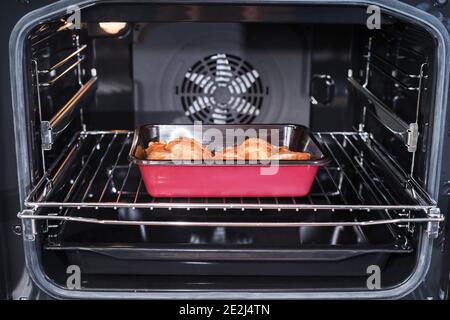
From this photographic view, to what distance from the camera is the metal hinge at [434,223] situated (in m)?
1.13

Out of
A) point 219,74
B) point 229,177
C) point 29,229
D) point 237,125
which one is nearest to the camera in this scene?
point 29,229

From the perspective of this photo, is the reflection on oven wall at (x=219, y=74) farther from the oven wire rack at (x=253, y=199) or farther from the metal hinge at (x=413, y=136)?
the metal hinge at (x=413, y=136)

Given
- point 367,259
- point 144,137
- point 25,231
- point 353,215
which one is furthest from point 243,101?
point 25,231

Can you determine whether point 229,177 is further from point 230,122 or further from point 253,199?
point 230,122

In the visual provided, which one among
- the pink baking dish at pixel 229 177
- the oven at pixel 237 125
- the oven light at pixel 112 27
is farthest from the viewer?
the oven light at pixel 112 27

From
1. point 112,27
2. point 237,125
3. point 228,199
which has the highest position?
point 112,27

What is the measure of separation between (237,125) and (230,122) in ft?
0.48

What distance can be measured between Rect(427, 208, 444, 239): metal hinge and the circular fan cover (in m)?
0.56

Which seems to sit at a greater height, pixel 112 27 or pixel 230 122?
pixel 112 27

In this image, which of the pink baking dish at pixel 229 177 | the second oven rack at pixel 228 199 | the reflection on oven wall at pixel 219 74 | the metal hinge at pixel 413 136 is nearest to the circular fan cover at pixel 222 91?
the reflection on oven wall at pixel 219 74

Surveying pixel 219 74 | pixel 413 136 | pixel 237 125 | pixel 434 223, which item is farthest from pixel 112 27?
pixel 434 223

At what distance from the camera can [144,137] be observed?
4.66ft

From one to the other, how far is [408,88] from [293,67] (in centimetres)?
36

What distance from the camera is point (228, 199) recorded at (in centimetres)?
134
